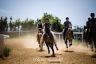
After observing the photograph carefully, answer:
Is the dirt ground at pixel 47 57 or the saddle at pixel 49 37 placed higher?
the saddle at pixel 49 37

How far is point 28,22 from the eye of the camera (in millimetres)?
23344

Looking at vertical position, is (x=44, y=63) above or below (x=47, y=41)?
below

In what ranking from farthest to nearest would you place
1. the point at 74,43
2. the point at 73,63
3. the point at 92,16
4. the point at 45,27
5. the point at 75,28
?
the point at 75,28, the point at 74,43, the point at 92,16, the point at 45,27, the point at 73,63

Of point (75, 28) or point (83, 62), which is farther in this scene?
point (75, 28)

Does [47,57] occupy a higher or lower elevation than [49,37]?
lower

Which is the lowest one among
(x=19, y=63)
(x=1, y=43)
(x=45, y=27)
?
(x=19, y=63)

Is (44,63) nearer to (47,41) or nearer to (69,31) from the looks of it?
(47,41)

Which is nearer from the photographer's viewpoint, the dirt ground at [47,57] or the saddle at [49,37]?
the dirt ground at [47,57]

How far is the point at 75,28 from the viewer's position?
17.0m

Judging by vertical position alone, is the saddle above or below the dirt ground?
above

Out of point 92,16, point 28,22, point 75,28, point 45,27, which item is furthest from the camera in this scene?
point 28,22

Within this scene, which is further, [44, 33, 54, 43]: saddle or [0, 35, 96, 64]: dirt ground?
[44, 33, 54, 43]: saddle

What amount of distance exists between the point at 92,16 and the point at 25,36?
12.2 meters

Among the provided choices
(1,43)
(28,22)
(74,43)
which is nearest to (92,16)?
(1,43)
